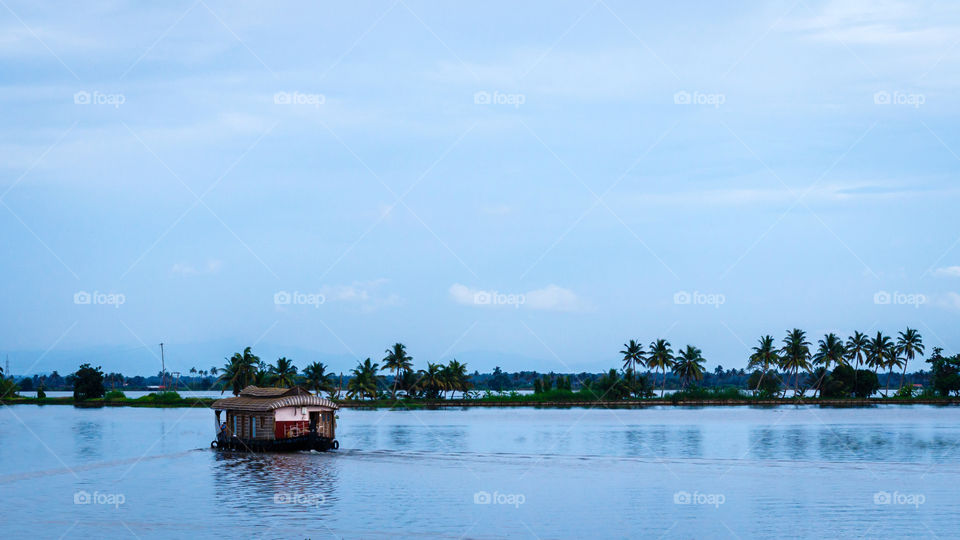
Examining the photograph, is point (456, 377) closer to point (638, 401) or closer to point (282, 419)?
point (638, 401)

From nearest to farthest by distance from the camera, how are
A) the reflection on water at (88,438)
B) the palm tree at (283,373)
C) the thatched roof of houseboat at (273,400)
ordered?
the thatched roof of houseboat at (273,400)
the reflection on water at (88,438)
the palm tree at (283,373)

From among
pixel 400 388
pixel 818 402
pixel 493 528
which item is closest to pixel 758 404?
pixel 818 402

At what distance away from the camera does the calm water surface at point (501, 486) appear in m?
37.1

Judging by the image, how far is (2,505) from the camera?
144 feet

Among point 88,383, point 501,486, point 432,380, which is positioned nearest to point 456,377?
point 432,380

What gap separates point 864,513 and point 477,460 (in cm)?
2862

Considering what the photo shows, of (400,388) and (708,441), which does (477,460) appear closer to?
(708,441)

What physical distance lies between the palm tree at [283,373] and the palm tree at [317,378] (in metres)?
8.76

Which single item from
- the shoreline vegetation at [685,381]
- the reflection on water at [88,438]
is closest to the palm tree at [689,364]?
the shoreline vegetation at [685,381]

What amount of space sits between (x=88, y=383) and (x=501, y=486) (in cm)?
14784

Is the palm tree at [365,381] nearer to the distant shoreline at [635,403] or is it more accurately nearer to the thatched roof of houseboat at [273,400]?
the distant shoreline at [635,403]

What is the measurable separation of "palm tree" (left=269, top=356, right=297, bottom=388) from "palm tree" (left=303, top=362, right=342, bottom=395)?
876 cm

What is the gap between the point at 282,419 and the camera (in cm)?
6369

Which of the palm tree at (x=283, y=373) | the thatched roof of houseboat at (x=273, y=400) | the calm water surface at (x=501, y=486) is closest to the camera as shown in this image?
the calm water surface at (x=501, y=486)
